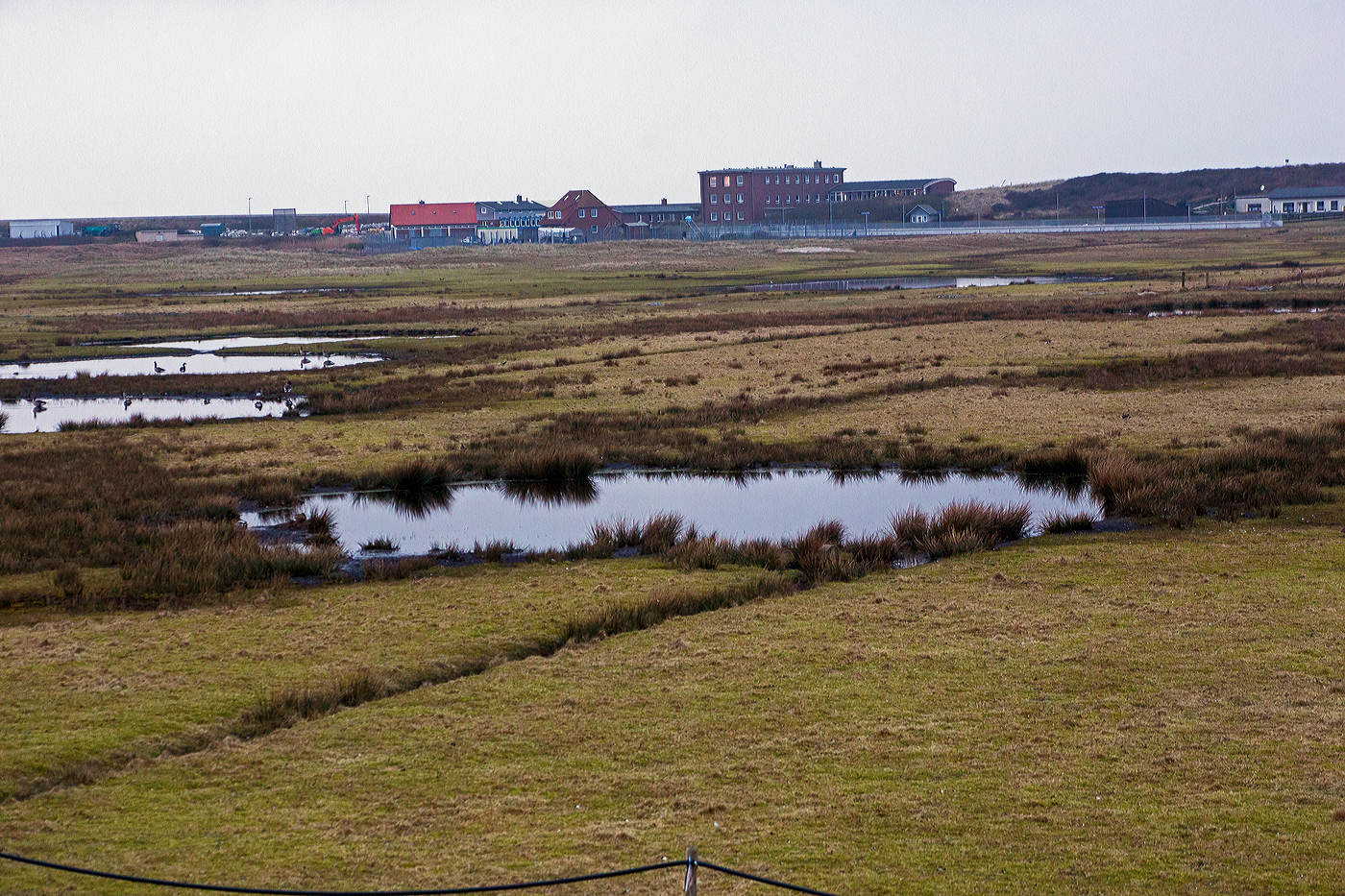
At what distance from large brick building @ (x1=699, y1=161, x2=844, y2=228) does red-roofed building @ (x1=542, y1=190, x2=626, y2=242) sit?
1426 centimetres

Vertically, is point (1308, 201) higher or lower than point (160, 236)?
lower

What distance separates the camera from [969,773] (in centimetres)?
950

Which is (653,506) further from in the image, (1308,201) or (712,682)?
(1308,201)

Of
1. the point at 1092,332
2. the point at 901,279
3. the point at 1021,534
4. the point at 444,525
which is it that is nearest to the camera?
the point at 1021,534

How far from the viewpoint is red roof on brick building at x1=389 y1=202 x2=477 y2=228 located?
17350 centimetres

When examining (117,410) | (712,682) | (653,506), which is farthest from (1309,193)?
(712,682)

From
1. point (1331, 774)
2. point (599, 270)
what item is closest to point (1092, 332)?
point (1331, 774)

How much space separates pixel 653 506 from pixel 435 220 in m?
158

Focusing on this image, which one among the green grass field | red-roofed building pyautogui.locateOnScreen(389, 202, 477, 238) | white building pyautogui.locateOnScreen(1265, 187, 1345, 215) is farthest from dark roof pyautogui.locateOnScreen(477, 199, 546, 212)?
the green grass field

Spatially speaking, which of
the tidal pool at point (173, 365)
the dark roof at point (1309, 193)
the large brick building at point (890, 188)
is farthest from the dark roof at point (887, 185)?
the tidal pool at point (173, 365)

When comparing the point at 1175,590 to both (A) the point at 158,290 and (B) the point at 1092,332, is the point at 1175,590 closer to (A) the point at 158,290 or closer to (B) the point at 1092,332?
(B) the point at 1092,332

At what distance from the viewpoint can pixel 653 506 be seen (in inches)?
880

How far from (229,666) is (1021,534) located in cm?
1120

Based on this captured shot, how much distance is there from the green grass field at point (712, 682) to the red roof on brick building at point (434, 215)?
147 metres
